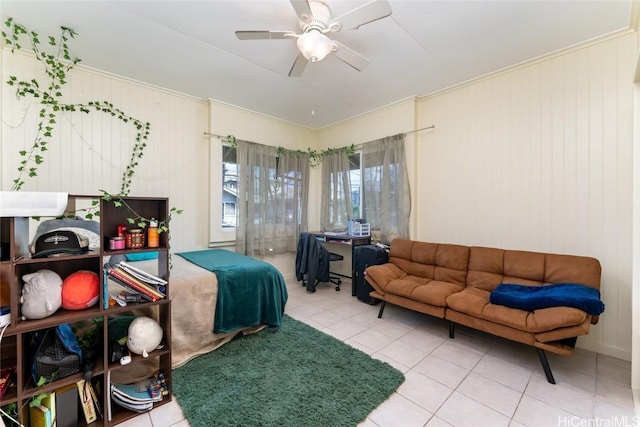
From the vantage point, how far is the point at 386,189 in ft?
12.2

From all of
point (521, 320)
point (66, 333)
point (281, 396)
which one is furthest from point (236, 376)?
point (521, 320)

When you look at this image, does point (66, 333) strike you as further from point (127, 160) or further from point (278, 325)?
point (127, 160)

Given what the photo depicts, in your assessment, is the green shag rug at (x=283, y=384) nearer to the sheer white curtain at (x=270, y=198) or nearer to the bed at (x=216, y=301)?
the bed at (x=216, y=301)

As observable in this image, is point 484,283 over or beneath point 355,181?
beneath

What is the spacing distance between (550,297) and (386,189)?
7.22 feet

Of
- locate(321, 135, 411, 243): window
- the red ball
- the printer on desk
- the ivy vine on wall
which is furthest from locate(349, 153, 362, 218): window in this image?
the red ball

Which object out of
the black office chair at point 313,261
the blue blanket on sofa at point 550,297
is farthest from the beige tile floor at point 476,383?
the black office chair at point 313,261

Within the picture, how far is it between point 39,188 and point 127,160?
0.81 m

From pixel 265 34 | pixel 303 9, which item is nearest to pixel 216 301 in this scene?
pixel 265 34

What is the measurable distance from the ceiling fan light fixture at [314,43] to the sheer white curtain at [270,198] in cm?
226

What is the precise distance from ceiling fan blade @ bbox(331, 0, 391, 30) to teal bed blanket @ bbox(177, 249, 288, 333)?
215 cm

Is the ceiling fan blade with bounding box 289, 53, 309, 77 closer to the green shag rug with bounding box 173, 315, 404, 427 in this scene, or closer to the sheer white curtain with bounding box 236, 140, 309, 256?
the sheer white curtain with bounding box 236, 140, 309, 256

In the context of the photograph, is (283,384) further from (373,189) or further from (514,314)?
(373,189)

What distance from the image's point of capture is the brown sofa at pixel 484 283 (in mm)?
1827
